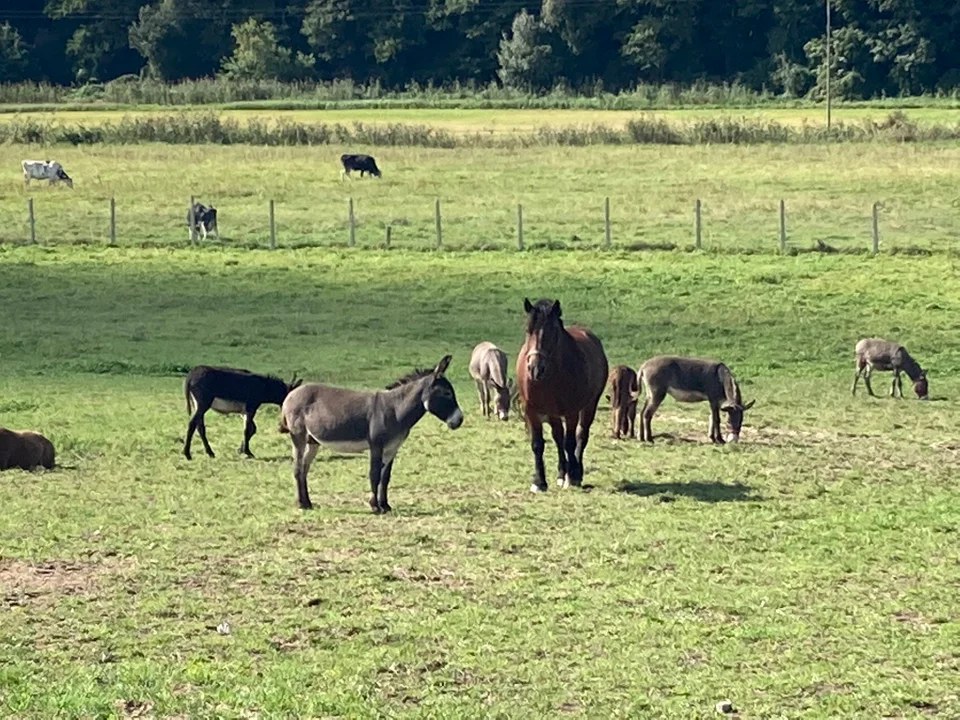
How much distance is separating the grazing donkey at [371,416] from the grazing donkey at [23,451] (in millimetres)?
3648

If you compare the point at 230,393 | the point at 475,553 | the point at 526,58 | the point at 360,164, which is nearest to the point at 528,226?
the point at 360,164

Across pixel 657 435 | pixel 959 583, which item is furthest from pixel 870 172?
pixel 959 583

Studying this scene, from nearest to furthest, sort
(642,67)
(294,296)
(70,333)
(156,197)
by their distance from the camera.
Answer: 1. (70,333)
2. (294,296)
3. (156,197)
4. (642,67)

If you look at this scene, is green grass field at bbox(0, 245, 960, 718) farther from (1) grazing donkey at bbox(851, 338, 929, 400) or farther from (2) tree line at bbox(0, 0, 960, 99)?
(2) tree line at bbox(0, 0, 960, 99)

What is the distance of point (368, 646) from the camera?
40.3 feet

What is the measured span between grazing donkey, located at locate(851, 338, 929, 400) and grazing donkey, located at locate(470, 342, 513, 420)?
5359 millimetres

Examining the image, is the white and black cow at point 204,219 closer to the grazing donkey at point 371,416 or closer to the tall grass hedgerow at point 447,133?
the tall grass hedgerow at point 447,133

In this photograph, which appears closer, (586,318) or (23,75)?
(586,318)

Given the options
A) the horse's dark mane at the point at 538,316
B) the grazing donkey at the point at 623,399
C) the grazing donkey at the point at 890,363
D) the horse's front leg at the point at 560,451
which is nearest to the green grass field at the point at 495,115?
the grazing donkey at the point at 890,363

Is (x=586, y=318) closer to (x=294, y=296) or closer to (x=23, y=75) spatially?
(x=294, y=296)

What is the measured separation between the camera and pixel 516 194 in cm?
5159

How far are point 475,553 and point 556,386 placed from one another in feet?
12.5

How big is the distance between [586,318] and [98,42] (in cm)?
9855

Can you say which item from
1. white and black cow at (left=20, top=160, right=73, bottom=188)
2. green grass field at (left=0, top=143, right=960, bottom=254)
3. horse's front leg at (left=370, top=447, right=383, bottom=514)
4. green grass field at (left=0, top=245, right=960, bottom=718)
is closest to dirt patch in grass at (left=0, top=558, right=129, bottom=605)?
green grass field at (left=0, top=245, right=960, bottom=718)
